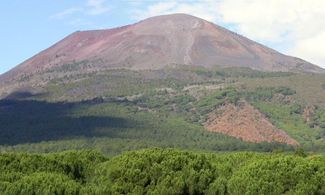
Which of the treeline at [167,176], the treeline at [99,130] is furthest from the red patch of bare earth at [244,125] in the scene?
the treeline at [167,176]

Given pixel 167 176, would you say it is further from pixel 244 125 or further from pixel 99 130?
pixel 244 125

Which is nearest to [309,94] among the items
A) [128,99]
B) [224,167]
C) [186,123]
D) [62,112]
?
[186,123]

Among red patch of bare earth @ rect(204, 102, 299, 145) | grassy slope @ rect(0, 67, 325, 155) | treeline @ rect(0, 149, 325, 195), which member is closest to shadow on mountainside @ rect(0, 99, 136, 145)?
grassy slope @ rect(0, 67, 325, 155)

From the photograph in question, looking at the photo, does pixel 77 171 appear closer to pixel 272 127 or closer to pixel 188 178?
pixel 188 178

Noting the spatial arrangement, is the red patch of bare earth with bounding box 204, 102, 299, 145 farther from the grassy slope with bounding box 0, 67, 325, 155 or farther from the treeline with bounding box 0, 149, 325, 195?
the treeline with bounding box 0, 149, 325, 195

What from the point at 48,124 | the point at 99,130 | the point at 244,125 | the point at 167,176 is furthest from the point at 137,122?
the point at 167,176

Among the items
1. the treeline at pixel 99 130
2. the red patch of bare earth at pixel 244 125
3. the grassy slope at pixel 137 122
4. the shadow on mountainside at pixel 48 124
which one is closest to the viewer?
the treeline at pixel 99 130

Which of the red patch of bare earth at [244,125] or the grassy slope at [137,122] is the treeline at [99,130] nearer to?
the grassy slope at [137,122]
